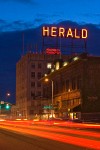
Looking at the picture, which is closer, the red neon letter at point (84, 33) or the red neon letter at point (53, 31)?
the red neon letter at point (53, 31)

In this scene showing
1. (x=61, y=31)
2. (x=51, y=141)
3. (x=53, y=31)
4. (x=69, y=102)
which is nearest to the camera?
(x=51, y=141)

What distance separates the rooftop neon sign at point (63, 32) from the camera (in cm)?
13423

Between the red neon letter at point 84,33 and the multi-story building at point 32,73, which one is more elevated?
the red neon letter at point 84,33

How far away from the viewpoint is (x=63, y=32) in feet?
444

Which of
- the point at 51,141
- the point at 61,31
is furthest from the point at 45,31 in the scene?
the point at 51,141

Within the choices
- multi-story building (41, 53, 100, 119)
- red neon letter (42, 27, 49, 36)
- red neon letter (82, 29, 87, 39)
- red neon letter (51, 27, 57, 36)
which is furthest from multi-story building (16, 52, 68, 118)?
multi-story building (41, 53, 100, 119)

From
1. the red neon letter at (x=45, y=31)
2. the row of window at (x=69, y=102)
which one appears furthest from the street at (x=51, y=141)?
the red neon letter at (x=45, y=31)

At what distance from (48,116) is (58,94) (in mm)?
7399

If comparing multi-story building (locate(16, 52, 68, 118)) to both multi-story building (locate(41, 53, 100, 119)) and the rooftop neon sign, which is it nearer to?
the rooftop neon sign

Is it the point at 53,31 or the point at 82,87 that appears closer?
the point at 82,87

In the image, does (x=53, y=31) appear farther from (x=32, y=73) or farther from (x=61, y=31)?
(x=32, y=73)

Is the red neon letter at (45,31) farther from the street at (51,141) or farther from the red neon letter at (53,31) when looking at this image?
the street at (51,141)

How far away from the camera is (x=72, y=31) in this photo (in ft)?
450

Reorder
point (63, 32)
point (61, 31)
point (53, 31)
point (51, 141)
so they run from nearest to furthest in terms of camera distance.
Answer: point (51, 141) → point (53, 31) → point (63, 32) → point (61, 31)
